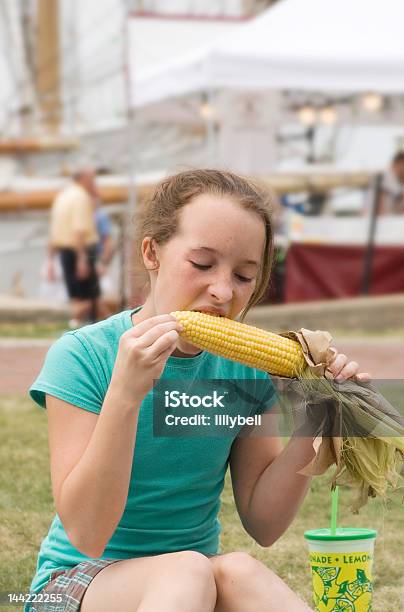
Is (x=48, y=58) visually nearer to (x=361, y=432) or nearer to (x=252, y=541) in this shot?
(x=252, y=541)

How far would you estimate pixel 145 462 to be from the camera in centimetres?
264

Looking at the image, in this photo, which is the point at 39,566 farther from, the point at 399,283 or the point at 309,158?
the point at 309,158

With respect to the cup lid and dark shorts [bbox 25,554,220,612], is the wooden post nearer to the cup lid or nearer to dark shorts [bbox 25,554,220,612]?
the cup lid

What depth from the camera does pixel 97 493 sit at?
7.80 feet

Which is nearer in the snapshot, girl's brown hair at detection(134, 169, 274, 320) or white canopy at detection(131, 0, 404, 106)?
girl's brown hair at detection(134, 169, 274, 320)

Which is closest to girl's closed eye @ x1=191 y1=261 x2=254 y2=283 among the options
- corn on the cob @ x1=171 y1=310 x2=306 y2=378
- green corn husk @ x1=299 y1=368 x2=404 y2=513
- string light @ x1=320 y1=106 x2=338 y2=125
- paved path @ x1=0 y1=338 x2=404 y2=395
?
corn on the cob @ x1=171 y1=310 x2=306 y2=378

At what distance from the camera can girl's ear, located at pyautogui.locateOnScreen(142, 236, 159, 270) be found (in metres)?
2.71

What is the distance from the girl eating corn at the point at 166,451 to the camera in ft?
7.77

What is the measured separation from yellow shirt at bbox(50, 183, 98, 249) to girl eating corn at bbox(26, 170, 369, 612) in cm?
965

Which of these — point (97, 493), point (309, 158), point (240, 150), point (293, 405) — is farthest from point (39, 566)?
point (309, 158)

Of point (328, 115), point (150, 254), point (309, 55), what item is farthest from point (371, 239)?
point (150, 254)

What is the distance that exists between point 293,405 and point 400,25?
10.4 metres

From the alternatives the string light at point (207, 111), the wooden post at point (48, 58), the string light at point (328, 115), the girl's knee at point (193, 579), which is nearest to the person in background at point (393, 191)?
the string light at point (207, 111)

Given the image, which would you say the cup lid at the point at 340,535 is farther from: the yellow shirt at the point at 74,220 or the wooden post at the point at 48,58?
the wooden post at the point at 48,58
